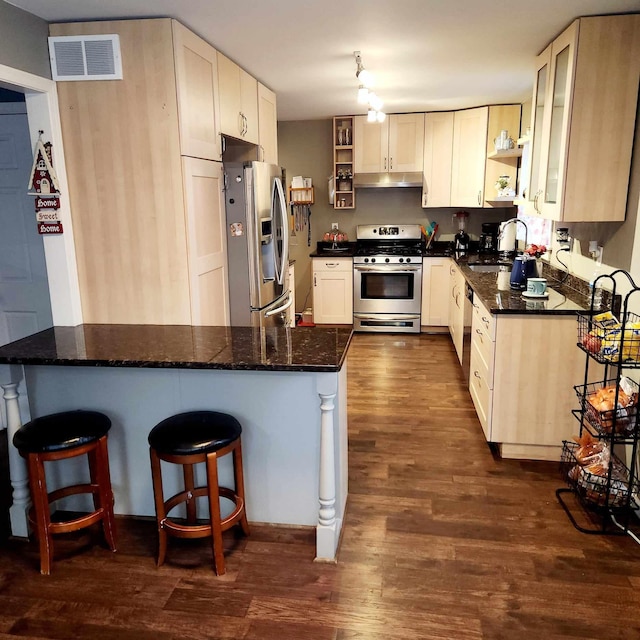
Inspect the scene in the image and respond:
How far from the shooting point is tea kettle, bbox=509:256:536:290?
11.6ft

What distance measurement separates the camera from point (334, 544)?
2.25m

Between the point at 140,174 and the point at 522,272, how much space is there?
2439 mm

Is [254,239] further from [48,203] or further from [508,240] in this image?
[508,240]

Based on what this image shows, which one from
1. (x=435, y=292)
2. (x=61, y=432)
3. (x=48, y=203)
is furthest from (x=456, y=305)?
(x=61, y=432)

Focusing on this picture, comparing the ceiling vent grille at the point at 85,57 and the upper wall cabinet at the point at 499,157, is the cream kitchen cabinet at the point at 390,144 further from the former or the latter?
the ceiling vent grille at the point at 85,57

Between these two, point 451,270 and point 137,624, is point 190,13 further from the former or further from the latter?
point 451,270

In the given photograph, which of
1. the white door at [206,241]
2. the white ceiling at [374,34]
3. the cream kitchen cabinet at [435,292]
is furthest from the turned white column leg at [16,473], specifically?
the cream kitchen cabinet at [435,292]

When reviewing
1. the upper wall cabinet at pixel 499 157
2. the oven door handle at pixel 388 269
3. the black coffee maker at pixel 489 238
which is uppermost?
the upper wall cabinet at pixel 499 157

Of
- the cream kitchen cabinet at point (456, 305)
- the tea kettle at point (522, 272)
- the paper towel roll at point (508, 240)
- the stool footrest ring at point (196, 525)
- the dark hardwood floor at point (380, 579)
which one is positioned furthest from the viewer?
the paper towel roll at point (508, 240)

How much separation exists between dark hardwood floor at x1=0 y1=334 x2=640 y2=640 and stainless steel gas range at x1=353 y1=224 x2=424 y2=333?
10.2 ft

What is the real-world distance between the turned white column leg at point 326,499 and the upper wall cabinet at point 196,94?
1679 mm

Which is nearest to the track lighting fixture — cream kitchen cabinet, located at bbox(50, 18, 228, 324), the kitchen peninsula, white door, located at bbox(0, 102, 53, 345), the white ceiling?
the white ceiling

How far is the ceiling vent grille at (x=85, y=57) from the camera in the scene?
2697 millimetres

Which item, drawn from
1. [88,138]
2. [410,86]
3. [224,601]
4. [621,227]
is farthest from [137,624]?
[410,86]
